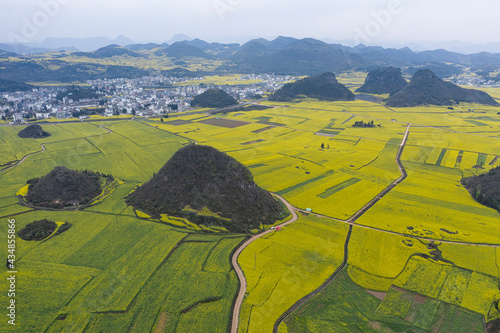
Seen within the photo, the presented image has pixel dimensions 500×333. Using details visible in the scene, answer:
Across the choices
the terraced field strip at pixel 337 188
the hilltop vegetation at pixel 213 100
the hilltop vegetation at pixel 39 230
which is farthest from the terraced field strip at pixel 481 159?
the hilltop vegetation at pixel 213 100

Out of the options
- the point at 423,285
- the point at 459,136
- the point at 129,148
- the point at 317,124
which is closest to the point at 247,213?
the point at 423,285

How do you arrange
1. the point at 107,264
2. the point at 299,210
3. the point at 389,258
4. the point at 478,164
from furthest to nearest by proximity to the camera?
the point at 478,164
the point at 299,210
the point at 389,258
the point at 107,264

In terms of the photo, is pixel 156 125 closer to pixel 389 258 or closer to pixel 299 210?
pixel 299 210

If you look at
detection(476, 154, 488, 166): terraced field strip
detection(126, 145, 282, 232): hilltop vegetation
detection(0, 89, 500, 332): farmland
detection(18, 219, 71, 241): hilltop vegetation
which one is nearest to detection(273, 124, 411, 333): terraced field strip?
detection(0, 89, 500, 332): farmland

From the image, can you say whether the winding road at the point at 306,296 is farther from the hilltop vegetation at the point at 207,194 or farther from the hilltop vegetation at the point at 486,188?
the hilltop vegetation at the point at 486,188

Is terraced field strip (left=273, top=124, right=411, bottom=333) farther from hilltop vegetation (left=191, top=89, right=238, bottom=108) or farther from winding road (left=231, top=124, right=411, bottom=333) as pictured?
hilltop vegetation (left=191, top=89, right=238, bottom=108)

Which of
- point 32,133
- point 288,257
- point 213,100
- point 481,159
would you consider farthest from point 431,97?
point 32,133
